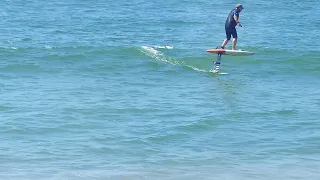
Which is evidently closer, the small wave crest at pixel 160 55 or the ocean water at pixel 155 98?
the ocean water at pixel 155 98

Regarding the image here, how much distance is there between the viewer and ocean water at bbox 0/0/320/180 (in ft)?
42.9

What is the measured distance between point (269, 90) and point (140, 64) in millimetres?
4470

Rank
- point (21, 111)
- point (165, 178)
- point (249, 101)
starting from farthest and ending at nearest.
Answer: point (249, 101), point (21, 111), point (165, 178)

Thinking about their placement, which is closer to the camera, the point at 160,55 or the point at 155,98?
the point at 155,98

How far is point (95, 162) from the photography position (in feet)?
42.8

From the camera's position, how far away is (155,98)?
18422 mm

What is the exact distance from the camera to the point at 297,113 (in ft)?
55.6

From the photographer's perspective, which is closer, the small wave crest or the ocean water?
the ocean water

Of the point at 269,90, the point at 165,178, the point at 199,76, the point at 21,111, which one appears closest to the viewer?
the point at 165,178

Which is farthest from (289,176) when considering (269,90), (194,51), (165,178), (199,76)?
(194,51)

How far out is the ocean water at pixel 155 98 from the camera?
515 inches

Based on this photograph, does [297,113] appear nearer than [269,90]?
Yes

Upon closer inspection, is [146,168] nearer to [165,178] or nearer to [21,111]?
[165,178]

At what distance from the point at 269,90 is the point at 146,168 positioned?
7274 millimetres
